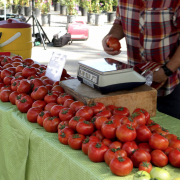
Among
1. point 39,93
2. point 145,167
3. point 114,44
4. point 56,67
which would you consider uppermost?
point 114,44

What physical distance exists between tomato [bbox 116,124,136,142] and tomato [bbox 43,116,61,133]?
424 mm

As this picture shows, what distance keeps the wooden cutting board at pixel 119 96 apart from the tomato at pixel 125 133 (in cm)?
47

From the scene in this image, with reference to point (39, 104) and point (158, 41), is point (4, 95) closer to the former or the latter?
point (39, 104)

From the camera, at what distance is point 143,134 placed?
4.26ft

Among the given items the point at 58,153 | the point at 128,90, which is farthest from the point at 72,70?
the point at 58,153

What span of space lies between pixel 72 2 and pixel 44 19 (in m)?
1.81

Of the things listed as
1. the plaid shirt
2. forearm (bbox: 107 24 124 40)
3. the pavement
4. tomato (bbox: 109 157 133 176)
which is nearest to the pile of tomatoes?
tomato (bbox: 109 157 133 176)

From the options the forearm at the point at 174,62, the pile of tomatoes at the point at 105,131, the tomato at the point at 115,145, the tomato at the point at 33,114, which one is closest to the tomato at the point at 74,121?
the pile of tomatoes at the point at 105,131

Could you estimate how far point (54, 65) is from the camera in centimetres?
227

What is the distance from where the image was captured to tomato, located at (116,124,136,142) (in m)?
1.23

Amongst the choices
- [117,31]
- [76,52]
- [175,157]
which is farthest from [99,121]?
[76,52]

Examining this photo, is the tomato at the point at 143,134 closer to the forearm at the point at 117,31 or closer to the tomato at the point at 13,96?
the tomato at the point at 13,96

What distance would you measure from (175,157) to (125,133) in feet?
0.79

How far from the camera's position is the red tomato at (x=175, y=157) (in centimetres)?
118
